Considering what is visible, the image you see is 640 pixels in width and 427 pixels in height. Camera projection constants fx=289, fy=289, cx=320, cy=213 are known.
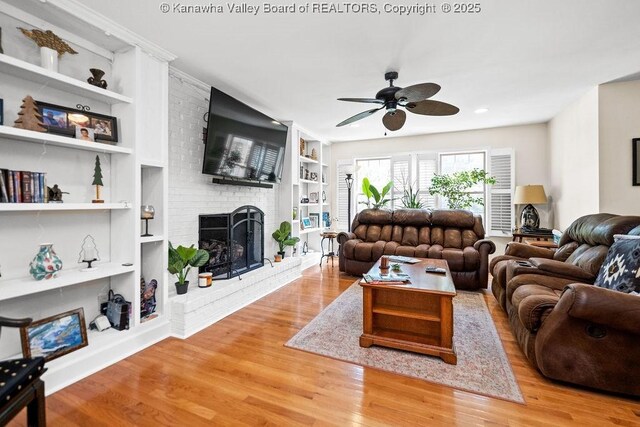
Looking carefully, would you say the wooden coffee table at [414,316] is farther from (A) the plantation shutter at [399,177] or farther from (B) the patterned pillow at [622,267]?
(A) the plantation shutter at [399,177]

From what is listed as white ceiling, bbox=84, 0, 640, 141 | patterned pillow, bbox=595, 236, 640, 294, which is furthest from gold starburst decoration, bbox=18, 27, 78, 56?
patterned pillow, bbox=595, 236, 640, 294

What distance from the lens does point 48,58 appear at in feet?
6.27

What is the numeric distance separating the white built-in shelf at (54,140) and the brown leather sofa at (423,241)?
10.6 ft

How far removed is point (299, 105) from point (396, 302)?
111 inches

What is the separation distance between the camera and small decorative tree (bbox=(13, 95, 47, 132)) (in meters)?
1.80

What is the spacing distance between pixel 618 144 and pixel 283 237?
4.16 metres

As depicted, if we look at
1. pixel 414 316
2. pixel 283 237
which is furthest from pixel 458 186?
pixel 414 316

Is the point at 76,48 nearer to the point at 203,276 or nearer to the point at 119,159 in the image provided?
the point at 119,159

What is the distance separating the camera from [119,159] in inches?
94.3

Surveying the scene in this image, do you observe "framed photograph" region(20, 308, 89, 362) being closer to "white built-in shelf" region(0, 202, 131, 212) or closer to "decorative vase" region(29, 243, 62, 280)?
"decorative vase" region(29, 243, 62, 280)

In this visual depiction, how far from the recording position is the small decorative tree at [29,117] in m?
1.80

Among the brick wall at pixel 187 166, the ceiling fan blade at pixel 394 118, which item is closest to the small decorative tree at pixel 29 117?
the brick wall at pixel 187 166

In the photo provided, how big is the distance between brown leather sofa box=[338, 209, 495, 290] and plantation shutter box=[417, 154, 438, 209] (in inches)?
38.5

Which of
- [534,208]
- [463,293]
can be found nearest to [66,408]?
[463,293]
